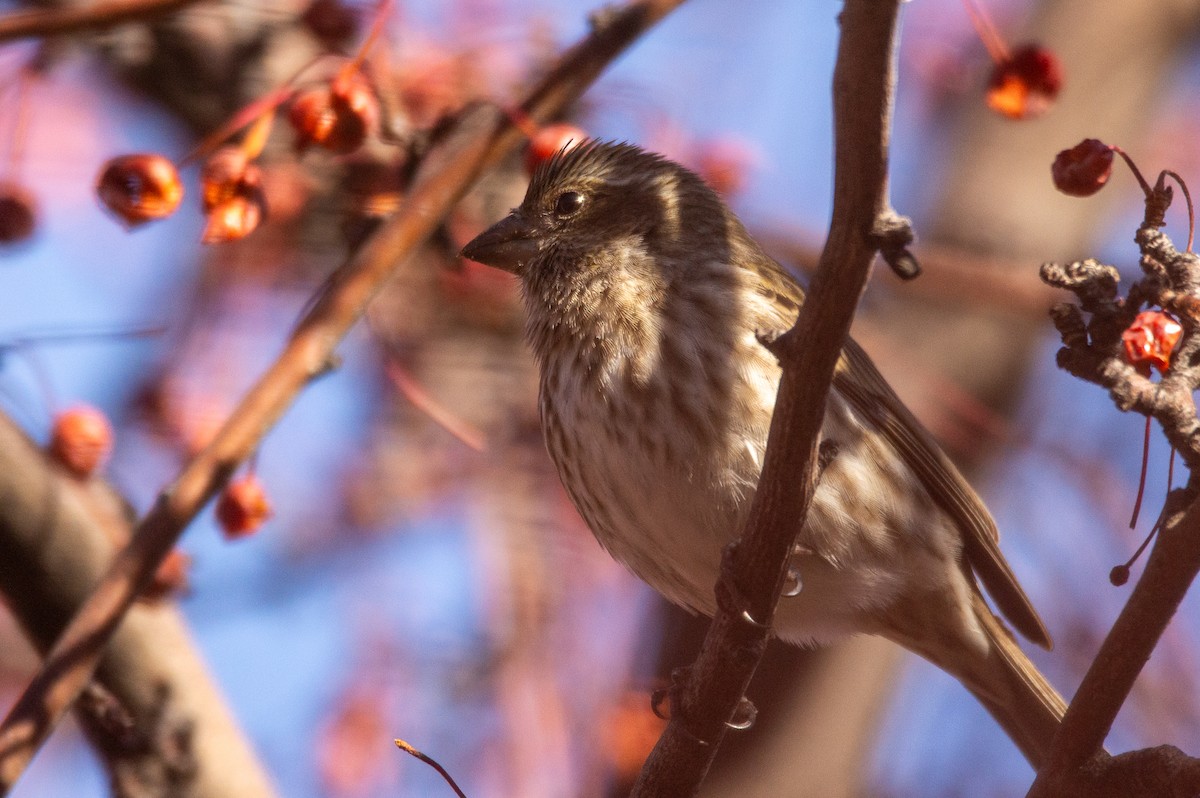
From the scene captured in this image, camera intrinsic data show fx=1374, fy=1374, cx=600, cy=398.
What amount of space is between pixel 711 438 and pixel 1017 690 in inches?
55.2

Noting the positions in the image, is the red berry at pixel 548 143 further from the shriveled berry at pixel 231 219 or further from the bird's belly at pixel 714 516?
the shriveled berry at pixel 231 219

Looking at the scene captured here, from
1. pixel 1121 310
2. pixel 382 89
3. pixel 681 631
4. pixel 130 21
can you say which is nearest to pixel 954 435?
pixel 681 631

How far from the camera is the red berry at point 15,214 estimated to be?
374 cm

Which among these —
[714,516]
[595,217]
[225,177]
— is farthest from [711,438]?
[225,177]

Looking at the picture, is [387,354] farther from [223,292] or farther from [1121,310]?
[223,292]

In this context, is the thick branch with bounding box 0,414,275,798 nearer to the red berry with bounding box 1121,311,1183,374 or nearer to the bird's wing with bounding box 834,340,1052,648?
the bird's wing with bounding box 834,340,1052,648

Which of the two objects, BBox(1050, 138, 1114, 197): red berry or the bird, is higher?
BBox(1050, 138, 1114, 197): red berry

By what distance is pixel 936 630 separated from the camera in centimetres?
414

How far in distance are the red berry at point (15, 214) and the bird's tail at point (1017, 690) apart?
9.62 ft

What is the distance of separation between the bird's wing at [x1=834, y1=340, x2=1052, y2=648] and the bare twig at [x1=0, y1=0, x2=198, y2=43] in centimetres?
210

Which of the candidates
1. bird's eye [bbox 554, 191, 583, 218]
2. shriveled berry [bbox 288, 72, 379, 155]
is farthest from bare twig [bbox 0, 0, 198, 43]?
bird's eye [bbox 554, 191, 583, 218]

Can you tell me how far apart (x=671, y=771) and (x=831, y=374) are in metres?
1.03

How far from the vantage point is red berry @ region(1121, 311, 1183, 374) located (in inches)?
98.0

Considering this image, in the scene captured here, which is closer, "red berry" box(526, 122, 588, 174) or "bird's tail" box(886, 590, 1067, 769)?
"red berry" box(526, 122, 588, 174)
